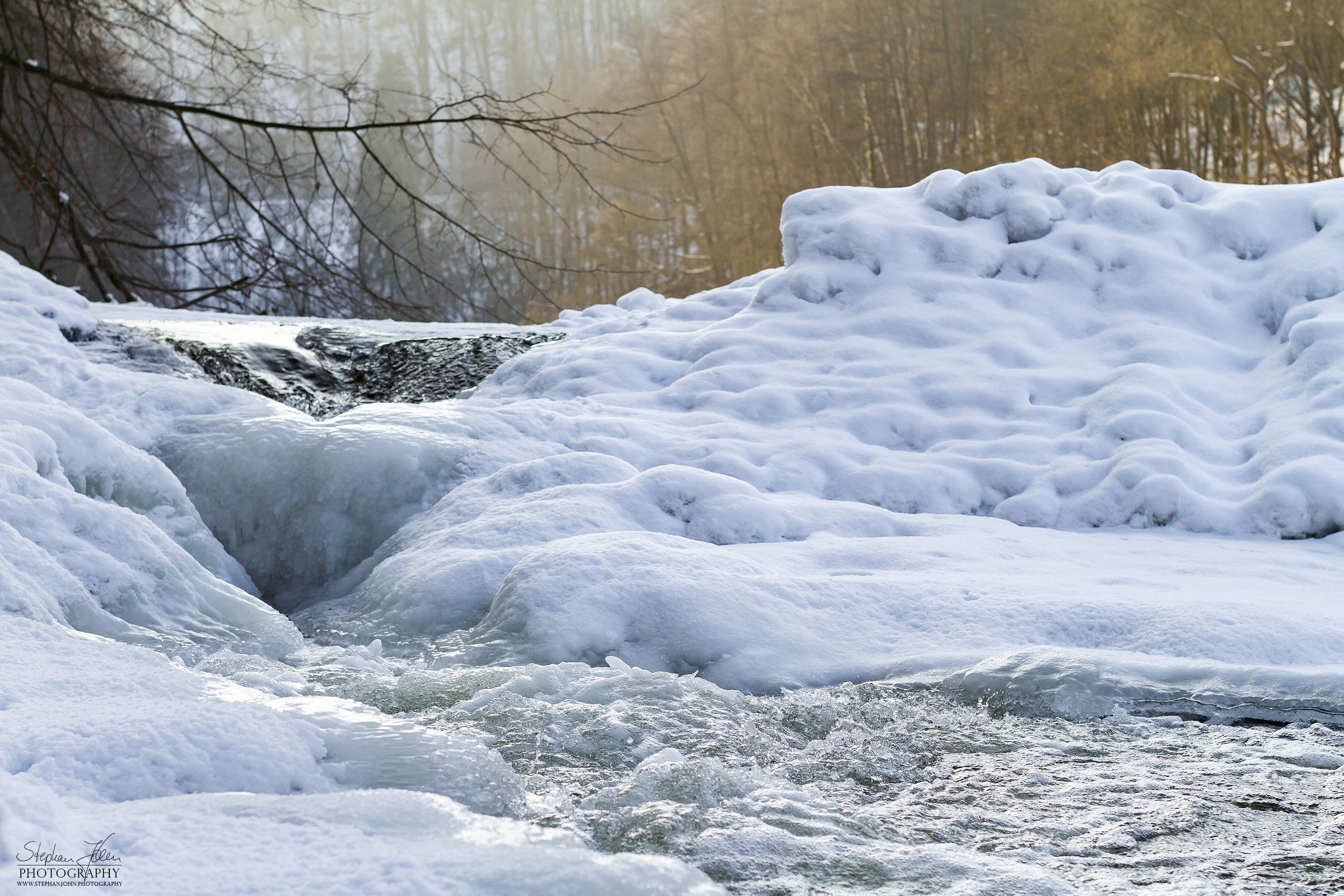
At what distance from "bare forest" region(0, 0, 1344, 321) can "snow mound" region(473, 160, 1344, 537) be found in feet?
2.51

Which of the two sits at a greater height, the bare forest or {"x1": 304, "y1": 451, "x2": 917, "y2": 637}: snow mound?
the bare forest

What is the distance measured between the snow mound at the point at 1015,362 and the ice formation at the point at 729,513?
0.02 m

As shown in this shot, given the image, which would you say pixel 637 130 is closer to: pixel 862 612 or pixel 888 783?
pixel 862 612

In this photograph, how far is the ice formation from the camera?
61.2 inches

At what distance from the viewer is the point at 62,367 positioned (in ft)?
13.3

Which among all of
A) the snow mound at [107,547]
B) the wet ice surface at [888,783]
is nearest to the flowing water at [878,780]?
the wet ice surface at [888,783]

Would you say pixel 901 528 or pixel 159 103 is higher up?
pixel 159 103

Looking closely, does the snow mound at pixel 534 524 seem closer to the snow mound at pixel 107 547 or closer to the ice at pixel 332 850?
the snow mound at pixel 107 547

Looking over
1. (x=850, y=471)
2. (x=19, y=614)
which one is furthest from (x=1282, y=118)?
(x=19, y=614)

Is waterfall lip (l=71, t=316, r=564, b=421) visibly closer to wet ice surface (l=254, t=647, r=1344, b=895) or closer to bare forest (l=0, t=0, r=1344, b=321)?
bare forest (l=0, t=0, r=1344, b=321)

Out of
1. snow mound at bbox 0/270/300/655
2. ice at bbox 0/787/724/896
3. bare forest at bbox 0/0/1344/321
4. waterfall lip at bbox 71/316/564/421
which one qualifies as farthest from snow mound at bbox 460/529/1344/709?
waterfall lip at bbox 71/316/564/421

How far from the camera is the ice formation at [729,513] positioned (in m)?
1.56

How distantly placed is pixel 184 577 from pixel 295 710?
103 cm

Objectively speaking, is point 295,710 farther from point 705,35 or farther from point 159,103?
point 705,35
